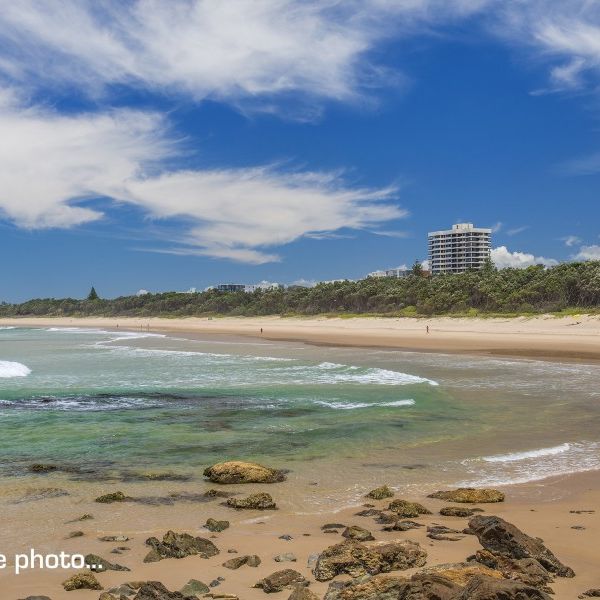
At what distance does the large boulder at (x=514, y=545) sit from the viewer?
17.1ft

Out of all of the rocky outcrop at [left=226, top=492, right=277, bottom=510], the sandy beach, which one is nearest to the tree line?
the sandy beach

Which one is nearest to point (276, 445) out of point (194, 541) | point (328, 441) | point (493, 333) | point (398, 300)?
point (328, 441)

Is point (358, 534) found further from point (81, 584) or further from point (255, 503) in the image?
point (81, 584)

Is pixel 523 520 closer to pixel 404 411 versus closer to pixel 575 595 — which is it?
pixel 575 595

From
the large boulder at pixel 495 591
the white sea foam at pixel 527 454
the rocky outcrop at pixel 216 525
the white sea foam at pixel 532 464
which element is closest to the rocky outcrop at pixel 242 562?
the rocky outcrop at pixel 216 525

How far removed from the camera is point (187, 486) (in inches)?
340

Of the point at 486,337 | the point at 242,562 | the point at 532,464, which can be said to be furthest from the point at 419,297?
the point at 242,562

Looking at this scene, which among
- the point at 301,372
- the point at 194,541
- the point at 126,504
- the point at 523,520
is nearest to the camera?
the point at 194,541

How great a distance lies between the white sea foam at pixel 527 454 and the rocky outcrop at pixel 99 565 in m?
6.56

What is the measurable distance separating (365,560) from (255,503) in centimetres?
254

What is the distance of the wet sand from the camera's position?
523 cm

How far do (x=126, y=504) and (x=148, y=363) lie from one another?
23.0m

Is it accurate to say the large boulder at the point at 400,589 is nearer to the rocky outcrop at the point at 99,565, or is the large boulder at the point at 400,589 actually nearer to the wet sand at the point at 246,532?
the wet sand at the point at 246,532

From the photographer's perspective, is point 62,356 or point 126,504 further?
point 62,356
